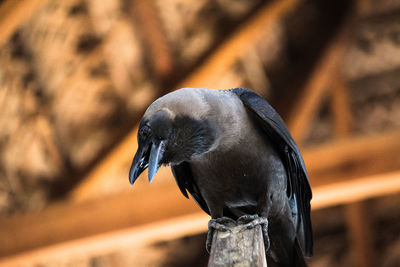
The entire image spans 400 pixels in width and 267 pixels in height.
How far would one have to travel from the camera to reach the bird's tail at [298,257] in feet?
4.70

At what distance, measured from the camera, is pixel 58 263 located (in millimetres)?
4246

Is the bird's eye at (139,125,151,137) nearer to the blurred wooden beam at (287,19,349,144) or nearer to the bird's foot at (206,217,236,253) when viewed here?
the bird's foot at (206,217,236,253)

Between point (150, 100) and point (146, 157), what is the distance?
2471mm

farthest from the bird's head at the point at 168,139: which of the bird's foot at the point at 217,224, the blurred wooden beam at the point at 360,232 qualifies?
the blurred wooden beam at the point at 360,232

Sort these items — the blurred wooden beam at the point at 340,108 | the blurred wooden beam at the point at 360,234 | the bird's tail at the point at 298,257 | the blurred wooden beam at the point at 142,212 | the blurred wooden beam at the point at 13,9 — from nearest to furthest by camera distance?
the bird's tail at the point at 298,257, the blurred wooden beam at the point at 13,9, the blurred wooden beam at the point at 142,212, the blurred wooden beam at the point at 340,108, the blurred wooden beam at the point at 360,234

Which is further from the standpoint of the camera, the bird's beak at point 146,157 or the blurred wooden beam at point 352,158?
the blurred wooden beam at point 352,158

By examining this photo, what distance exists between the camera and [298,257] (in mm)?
1457

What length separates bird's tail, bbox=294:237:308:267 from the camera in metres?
1.43

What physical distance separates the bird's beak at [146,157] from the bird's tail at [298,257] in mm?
503

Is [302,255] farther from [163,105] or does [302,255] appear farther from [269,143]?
[163,105]

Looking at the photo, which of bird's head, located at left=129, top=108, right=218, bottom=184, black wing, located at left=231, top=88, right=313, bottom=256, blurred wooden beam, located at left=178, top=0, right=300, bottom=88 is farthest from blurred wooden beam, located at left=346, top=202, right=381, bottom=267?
bird's head, located at left=129, top=108, right=218, bottom=184

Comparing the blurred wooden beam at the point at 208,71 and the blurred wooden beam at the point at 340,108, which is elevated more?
the blurred wooden beam at the point at 208,71

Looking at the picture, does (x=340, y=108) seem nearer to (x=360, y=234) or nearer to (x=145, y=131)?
(x=360, y=234)

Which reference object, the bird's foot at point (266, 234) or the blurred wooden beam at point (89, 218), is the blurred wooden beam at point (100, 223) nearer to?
the blurred wooden beam at point (89, 218)
